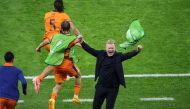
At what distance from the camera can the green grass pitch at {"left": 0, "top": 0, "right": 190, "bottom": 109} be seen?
1950 centimetres

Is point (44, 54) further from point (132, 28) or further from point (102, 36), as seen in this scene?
point (132, 28)

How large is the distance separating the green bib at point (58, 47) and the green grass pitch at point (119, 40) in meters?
1.73

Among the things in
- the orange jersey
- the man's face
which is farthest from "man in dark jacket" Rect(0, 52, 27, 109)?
the orange jersey

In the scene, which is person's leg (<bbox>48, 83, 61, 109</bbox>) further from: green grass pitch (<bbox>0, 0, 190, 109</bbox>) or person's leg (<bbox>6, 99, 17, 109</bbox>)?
person's leg (<bbox>6, 99, 17, 109</bbox>)

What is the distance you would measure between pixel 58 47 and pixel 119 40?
5.58 metres

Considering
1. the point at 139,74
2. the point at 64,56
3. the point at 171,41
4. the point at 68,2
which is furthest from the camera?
the point at 68,2

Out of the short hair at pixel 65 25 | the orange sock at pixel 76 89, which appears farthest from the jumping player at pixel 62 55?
the orange sock at pixel 76 89

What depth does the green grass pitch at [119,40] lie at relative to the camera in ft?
64.0

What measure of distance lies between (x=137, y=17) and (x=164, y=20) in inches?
37.9

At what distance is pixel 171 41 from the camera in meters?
22.7

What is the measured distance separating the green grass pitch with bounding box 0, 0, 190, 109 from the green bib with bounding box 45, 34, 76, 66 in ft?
5.66

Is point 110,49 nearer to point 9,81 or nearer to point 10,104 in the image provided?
point 9,81

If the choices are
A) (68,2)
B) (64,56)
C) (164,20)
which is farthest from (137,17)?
(64,56)

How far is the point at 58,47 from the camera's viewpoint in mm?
17422
